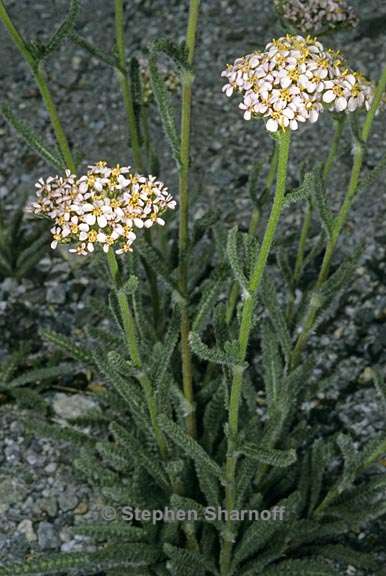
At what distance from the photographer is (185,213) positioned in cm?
226

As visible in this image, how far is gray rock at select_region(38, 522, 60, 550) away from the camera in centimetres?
255

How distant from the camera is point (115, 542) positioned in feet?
8.00

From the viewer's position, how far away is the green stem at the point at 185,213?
2037 mm

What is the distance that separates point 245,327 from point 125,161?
213 centimetres

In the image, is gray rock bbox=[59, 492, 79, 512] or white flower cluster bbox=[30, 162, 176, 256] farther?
gray rock bbox=[59, 492, 79, 512]

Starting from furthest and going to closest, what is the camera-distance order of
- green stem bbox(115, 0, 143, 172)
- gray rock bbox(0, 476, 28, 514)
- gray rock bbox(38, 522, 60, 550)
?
Answer: gray rock bbox(0, 476, 28, 514), gray rock bbox(38, 522, 60, 550), green stem bbox(115, 0, 143, 172)

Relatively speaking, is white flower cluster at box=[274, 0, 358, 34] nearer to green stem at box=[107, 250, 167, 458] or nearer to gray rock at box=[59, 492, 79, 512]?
green stem at box=[107, 250, 167, 458]

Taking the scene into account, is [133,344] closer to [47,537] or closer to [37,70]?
[37,70]

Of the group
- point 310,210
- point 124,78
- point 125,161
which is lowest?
point 310,210

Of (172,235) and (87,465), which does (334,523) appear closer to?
(87,465)

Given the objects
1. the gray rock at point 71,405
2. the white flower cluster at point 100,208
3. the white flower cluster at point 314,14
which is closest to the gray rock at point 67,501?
the gray rock at point 71,405

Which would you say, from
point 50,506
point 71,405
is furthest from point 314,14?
point 50,506

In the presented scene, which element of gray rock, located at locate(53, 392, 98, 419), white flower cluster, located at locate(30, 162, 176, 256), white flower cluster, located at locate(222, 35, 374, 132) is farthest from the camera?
gray rock, located at locate(53, 392, 98, 419)

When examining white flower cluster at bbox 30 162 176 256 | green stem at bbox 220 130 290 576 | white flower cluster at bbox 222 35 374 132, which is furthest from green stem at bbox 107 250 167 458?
white flower cluster at bbox 222 35 374 132
